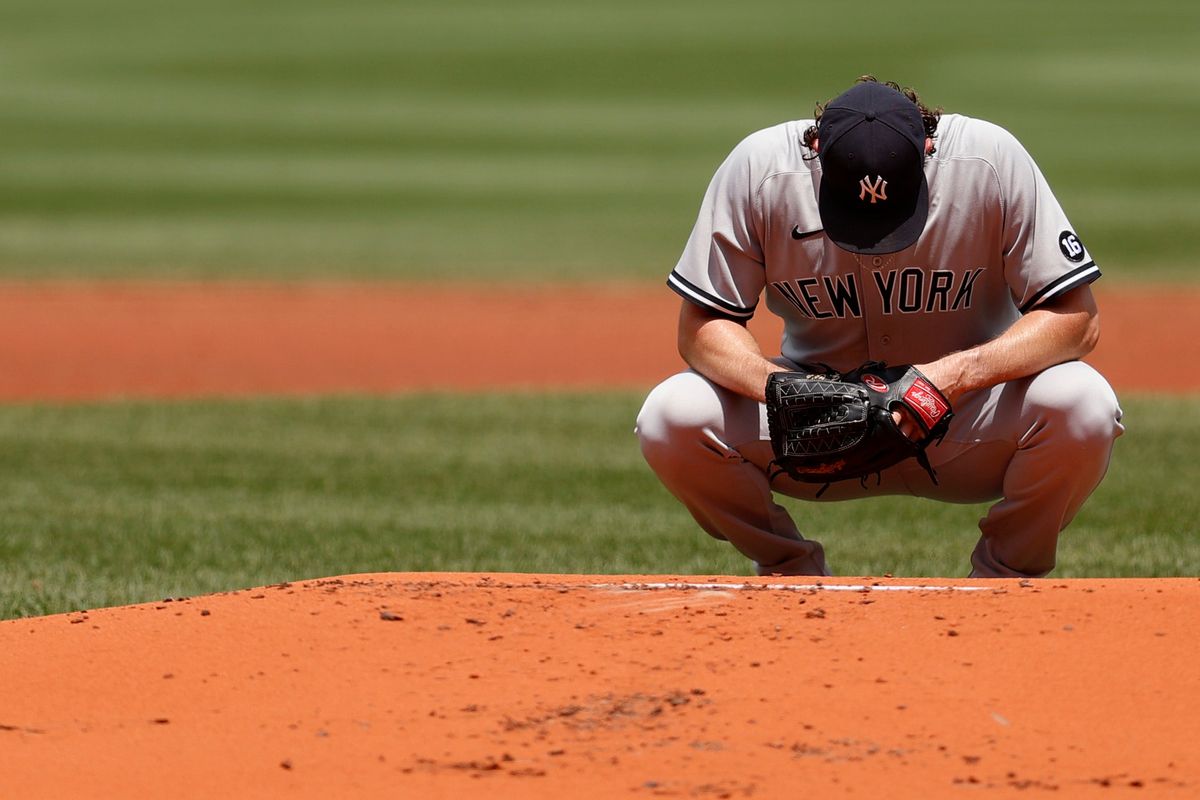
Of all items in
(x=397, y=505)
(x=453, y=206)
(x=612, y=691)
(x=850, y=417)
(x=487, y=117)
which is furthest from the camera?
(x=487, y=117)

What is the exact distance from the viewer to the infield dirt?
266cm

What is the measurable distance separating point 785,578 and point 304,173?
16395 millimetres

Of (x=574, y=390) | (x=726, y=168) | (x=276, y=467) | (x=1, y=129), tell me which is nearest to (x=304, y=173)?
(x=1, y=129)

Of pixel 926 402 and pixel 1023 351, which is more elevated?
pixel 1023 351

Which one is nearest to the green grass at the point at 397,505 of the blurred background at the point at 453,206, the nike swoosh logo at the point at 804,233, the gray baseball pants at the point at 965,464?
the blurred background at the point at 453,206

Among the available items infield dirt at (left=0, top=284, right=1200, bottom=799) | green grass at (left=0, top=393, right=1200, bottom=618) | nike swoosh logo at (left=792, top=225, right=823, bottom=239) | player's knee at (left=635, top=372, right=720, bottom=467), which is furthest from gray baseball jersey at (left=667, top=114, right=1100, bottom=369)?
green grass at (left=0, top=393, right=1200, bottom=618)

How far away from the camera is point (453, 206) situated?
58.6ft

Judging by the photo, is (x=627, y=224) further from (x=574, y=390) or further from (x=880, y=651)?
(x=880, y=651)

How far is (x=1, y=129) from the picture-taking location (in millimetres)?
21297

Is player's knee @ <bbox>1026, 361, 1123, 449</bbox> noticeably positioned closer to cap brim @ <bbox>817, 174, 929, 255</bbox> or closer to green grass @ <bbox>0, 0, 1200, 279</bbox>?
cap brim @ <bbox>817, 174, 929, 255</bbox>

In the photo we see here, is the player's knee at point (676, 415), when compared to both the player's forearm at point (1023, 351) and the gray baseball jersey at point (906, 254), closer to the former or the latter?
the gray baseball jersey at point (906, 254)

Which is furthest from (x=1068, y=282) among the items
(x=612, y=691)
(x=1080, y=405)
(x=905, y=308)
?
(x=612, y=691)

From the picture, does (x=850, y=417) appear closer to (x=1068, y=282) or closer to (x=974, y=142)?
(x=1068, y=282)

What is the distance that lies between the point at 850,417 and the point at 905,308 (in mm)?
442
